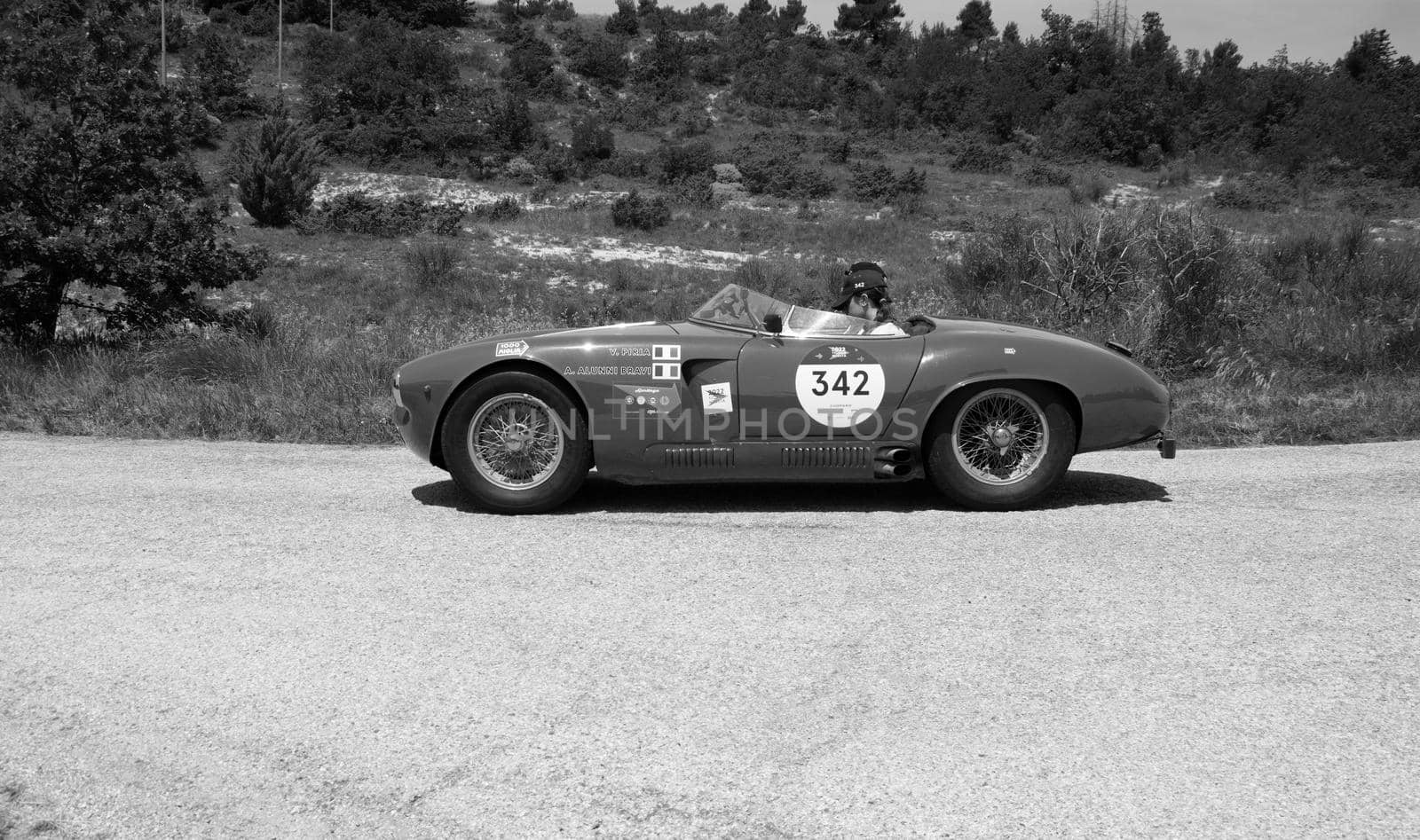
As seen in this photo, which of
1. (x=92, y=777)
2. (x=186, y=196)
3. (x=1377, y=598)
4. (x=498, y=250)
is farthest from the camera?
(x=498, y=250)

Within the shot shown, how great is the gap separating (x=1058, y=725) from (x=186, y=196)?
40.5ft

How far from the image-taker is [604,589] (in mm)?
4473

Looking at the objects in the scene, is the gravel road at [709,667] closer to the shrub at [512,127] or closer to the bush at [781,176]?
the bush at [781,176]

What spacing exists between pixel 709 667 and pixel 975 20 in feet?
248

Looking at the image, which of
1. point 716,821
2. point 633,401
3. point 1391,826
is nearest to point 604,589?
point 633,401

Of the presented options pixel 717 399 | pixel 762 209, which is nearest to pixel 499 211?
pixel 762 209

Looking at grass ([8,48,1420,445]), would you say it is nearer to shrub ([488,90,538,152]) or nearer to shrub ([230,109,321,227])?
shrub ([230,109,321,227])

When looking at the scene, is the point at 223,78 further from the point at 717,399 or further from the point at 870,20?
the point at 717,399

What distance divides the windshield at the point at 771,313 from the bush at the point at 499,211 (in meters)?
29.7

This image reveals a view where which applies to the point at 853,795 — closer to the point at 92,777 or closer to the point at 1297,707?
the point at 1297,707

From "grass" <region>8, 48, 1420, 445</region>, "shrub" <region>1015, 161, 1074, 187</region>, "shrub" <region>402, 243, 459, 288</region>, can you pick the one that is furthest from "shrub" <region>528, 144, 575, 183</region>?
"grass" <region>8, 48, 1420, 445</region>

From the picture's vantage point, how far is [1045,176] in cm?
4156

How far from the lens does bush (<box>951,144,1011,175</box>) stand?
144 feet

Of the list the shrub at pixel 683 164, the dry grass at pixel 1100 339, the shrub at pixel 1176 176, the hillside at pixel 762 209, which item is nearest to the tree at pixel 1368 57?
the hillside at pixel 762 209
